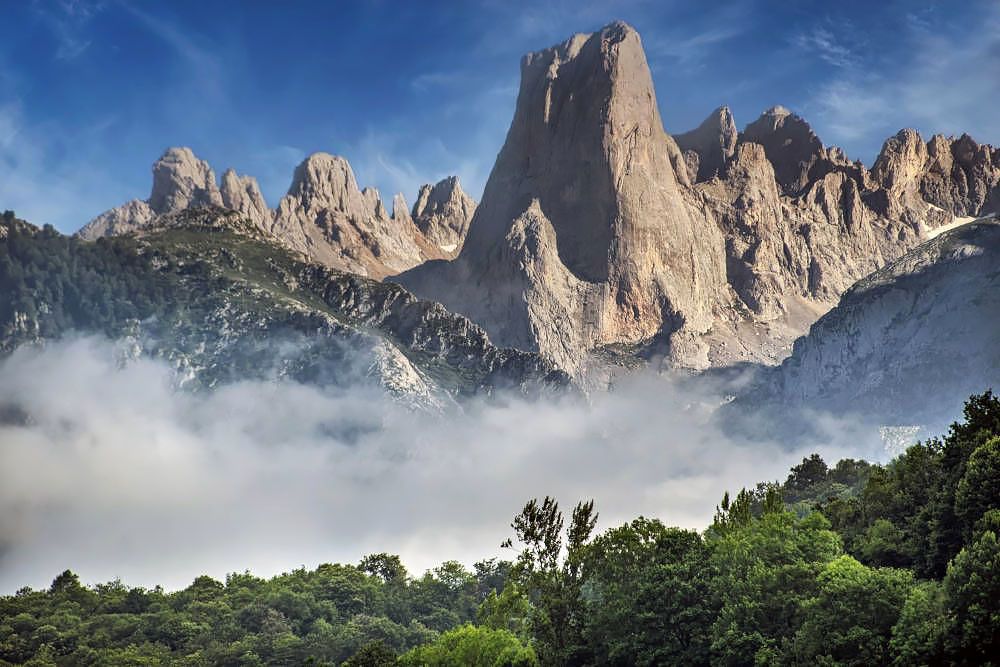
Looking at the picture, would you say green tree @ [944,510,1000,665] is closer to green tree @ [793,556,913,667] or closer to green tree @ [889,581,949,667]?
green tree @ [889,581,949,667]

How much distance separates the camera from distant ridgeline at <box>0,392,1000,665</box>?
67.9m

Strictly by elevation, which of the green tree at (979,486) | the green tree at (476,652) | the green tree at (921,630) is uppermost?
the green tree at (979,486)

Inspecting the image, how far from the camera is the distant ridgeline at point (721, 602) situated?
6794 cm

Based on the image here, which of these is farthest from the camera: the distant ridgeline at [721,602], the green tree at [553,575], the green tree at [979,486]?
the green tree at [553,575]

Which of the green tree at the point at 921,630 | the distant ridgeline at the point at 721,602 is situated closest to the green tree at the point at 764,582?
the distant ridgeline at the point at 721,602

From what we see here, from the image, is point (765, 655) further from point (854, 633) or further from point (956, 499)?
point (956, 499)

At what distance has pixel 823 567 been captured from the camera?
78938mm

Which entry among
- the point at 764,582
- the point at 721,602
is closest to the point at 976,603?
the point at 764,582

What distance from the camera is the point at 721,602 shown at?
8400 cm

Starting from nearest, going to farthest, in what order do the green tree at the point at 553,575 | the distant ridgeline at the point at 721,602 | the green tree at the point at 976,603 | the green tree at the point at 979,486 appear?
the green tree at the point at 976,603 < the distant ridgeline at the point at 721,602 < the green tree at the point at 979,486 < the green tree at the point at 553,575

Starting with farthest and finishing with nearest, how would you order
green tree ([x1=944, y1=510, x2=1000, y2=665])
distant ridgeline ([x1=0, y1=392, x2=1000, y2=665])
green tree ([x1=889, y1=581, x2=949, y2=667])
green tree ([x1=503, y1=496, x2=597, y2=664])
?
1. green tree ([x1=503, y1=496, x2=597, y2=664])
2. distant ridgeline ([x1=0, y1=392, x2=1000, y2=665])
3. green tree ([x1=889, y1=581, x2=949, y2=667])
4. green tree ([x1=944, y1=510, x2=1000, y2=665])

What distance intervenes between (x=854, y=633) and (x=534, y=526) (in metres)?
31.0

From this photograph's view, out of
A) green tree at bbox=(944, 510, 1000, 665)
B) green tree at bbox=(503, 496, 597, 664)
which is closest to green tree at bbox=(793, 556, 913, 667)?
green tree at bbox=(944, 510, 1000, 665)

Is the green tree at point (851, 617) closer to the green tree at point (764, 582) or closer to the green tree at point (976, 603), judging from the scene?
the green tree at point (764, 582)
